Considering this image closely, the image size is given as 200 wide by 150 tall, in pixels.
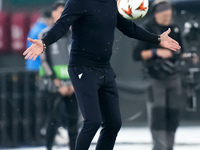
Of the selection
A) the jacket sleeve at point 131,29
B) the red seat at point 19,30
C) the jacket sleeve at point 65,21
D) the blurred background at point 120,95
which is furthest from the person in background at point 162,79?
the red seat at point 19,30

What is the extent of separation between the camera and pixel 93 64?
5.80 meters

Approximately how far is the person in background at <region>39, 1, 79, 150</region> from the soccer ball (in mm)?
1919

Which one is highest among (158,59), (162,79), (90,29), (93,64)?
(90,29)

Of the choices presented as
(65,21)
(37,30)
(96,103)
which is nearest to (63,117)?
(37,30)

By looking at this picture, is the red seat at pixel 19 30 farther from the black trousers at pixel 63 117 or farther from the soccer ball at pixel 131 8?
the soccer ball at pixel 131 8

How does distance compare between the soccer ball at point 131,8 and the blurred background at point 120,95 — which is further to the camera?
the blurred background at point 120,95

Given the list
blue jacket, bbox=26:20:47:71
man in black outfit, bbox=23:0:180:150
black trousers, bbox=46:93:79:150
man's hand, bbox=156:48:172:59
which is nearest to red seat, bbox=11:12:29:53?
blue jacket, bbox=26:20:47:71

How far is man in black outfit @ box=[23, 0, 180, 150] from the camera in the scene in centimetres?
568

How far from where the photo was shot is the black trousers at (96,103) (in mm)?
5691

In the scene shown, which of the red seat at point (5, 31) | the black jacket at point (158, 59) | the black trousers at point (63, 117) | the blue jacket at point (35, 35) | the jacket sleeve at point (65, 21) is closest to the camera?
the jacket sleeve at point (65, 21)

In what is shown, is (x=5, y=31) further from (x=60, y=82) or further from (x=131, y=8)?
(x=131, y=8)

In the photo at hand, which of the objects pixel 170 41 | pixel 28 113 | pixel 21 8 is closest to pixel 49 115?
pixel 28 113

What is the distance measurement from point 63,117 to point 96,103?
2.54 metres

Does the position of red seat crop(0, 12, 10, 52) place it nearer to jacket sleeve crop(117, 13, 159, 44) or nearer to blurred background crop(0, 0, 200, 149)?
blurred background crop(0, 0, 200, 149)
